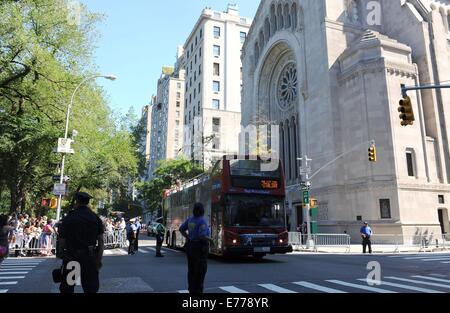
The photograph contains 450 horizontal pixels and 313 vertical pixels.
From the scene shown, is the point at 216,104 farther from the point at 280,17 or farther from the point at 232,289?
the point at 232,289

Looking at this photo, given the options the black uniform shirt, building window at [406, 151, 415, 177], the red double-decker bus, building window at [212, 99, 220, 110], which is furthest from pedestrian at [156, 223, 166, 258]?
building window at [212, 99, 220, 110]

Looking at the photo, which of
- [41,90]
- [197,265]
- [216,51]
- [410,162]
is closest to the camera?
[197,265]

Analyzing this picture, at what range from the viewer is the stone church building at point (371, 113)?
30.0m

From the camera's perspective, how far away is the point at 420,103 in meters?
33.1

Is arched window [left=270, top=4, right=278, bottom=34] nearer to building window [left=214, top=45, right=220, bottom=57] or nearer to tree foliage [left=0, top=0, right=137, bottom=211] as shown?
building window [left=214, top=45, right=220, bottom=57]

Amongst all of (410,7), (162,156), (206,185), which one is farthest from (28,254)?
(162,156)

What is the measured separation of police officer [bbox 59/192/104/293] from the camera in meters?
5.46

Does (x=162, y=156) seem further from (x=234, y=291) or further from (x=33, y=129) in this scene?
(x=234, y=291)

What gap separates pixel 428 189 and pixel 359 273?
76.2 ft

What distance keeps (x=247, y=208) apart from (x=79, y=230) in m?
9.84

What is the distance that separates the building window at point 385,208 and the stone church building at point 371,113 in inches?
2.9

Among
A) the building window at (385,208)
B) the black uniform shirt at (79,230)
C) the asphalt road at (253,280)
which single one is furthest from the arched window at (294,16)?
the black uniform shirt at (79,230)

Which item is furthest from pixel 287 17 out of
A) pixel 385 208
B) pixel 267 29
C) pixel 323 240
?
pixel 323 240

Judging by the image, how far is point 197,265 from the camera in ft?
22.3
